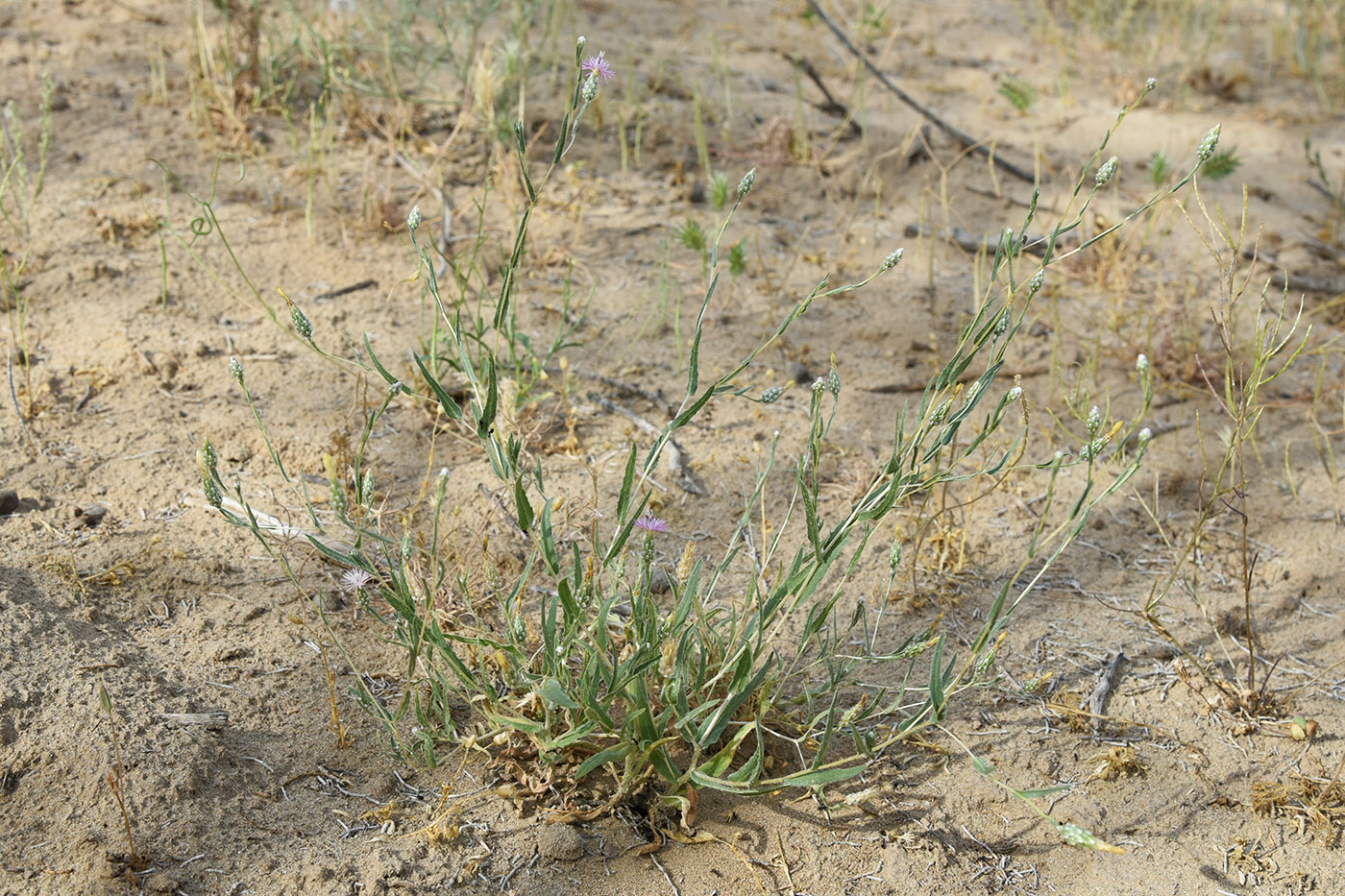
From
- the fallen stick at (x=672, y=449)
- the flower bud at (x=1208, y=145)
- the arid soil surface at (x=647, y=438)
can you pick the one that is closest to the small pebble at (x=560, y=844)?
the arid soil surface at (x=647, y=438)

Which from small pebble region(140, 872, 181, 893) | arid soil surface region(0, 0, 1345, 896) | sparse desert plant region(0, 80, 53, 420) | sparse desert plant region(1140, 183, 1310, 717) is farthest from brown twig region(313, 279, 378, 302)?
sparse desert plant region(1140, 183, 1310, 717)

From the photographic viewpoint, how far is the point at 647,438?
263 centimetres

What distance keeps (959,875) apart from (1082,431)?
1.50 meters

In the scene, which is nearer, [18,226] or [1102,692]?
[1102,692]

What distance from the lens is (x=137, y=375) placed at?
261 cm

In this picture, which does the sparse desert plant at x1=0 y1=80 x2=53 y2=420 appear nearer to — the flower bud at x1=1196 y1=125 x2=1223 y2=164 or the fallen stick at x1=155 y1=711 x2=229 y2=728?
the fallen stick at x1=155 y1=711 x2=229 y2=728

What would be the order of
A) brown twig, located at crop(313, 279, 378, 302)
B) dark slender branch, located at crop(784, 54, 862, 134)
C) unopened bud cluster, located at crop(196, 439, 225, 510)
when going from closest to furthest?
unopened bud cluster, located at crop(196, 439, 225, 510), brown twig, located at crop(313, 279, 378, 302), dark slender branch, located at crop(784, 54, 862, 134)

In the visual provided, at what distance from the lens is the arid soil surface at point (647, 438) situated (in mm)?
1708

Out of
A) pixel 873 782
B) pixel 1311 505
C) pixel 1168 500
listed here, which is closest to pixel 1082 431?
pixel 1168 500

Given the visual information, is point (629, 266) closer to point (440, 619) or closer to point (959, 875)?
point (440, 619)

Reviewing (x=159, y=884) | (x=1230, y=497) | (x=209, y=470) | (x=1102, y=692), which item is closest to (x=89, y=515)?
(x=209, y=470)

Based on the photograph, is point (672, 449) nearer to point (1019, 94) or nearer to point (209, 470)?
point (209, 470)

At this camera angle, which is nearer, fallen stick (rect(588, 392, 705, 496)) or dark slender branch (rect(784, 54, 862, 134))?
fallen stick (rect(588, 392, 705, 496))

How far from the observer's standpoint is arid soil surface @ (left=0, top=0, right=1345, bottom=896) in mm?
1708
